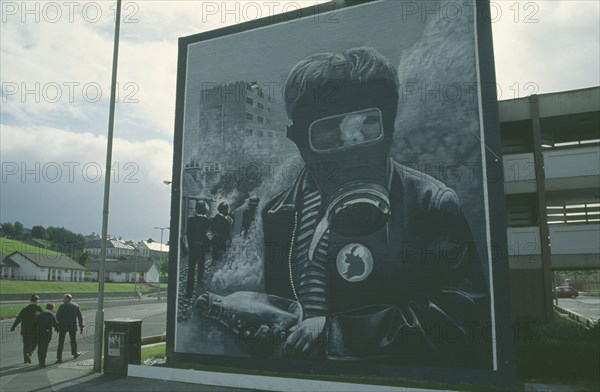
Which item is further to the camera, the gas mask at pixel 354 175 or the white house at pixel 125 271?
the white house at pixel 125 271

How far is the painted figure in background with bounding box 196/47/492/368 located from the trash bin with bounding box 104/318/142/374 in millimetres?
Result: 2667

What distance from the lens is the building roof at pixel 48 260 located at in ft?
254

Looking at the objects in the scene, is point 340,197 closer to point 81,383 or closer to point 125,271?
point 81,383

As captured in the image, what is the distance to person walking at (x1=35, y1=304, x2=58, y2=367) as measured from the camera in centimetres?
1230

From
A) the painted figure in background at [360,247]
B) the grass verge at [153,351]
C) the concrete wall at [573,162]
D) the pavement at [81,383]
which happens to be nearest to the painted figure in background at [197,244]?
the painted figure in background at [360,247]

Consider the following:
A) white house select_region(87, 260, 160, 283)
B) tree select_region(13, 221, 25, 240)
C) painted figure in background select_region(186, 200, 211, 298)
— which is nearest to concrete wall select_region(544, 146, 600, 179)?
painted figure in background select_region(186, 200, 211, 298)

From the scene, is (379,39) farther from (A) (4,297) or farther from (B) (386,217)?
(A) (4,297)

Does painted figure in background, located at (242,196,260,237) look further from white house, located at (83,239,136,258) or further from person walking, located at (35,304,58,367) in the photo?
white house, located at (83,239,136,258)

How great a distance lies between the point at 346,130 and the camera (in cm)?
1298

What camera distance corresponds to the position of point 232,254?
1389 centimetres

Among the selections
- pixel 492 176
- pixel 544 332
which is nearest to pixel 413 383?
pixel 544 332

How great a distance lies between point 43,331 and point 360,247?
857 cm

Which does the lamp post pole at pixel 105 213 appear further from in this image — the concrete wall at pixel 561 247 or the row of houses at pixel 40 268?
the row of houses at pixel 40 268

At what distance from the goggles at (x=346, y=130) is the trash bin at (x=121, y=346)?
667 centimetres
